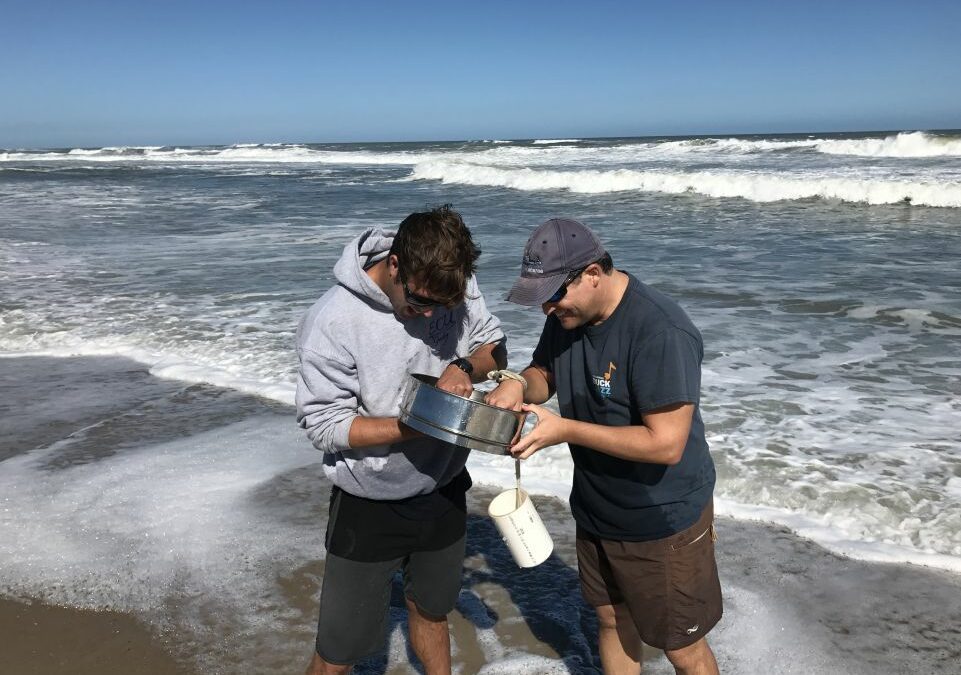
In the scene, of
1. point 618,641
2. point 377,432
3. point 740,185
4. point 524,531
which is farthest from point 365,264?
point 740,185

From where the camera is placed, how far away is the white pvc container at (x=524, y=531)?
2.72 m

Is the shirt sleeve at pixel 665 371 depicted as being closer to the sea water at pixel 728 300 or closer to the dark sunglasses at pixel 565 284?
the dark sunglasses at pixel 565 284

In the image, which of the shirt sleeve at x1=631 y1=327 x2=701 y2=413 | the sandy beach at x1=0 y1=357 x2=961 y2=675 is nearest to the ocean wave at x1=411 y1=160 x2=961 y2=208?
the sandy beach at x1=0 y1=357 x2=961 y2=675

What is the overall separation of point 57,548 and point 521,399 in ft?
10.3

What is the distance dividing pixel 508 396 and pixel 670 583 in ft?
2.60

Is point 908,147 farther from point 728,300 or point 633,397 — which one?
point 633,397

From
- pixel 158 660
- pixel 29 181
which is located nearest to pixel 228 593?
pixel 158 660

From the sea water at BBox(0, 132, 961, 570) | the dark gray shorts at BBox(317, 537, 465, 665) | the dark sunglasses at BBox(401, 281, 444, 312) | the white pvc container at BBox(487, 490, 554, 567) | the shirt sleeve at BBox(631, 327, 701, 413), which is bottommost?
the sea water at BBox(0, 132, 961, 570)

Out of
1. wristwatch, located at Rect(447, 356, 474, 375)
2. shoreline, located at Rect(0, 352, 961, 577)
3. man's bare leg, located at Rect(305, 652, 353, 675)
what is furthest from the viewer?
shoreline, located at Rect(0, 352, 961, 577)

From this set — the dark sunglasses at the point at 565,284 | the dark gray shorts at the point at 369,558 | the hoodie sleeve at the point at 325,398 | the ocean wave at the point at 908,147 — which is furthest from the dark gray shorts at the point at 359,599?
the ocean wave at the point at 908,147

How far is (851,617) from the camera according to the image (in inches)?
143

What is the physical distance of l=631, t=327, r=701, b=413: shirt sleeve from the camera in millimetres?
2258

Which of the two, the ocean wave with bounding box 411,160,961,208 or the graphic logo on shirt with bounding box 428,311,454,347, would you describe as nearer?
the graphic logo on shirt with bounding box 428,311,454,347

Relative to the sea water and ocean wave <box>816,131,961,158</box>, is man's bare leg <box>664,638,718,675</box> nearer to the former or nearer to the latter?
the sea water
